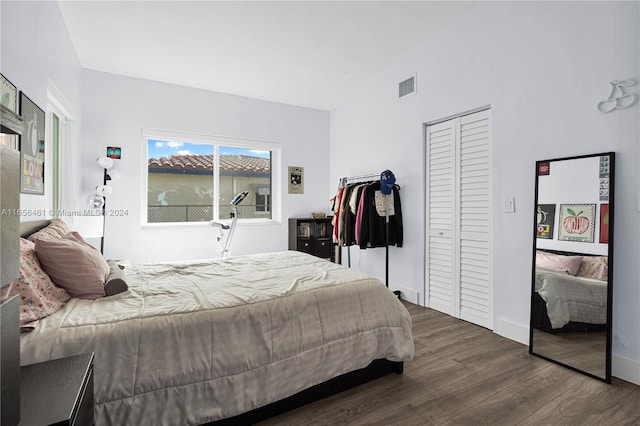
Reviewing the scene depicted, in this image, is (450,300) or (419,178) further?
(419,178)

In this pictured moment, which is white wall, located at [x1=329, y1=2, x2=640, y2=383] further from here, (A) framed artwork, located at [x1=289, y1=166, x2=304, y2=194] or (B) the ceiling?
(A) framed artwork, located at [x1=289, y1=166, x2=304, y2=194]

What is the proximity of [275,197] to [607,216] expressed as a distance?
3.96 meters

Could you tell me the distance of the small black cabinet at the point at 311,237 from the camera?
4828 mm

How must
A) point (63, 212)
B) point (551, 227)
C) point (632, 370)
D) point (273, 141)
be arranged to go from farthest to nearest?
point (273, 141) → point (63, 212) → point (551, 227) → point (632, 370)

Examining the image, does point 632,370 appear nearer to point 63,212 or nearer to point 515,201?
point 515,201

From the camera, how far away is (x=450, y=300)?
10.6ft

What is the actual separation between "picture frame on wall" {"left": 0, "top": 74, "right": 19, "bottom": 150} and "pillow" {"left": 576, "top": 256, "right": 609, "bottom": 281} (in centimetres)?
346

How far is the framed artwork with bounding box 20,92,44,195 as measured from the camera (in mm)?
1932

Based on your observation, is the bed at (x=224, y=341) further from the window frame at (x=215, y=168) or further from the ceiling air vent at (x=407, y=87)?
the ceiling air vent at (x=407, y=87)

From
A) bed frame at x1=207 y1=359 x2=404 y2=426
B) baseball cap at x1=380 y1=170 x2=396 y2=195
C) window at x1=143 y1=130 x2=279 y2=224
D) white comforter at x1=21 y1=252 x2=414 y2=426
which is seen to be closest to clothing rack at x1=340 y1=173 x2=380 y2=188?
baseball cap at x1=380 y1=170 x2=396 y2=195

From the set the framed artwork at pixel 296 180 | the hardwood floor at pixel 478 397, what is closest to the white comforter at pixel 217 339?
the hardwood floor at pixel 478 397

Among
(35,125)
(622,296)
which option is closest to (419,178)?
(622,296)

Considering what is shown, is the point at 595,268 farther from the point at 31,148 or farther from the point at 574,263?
the point at 31,148

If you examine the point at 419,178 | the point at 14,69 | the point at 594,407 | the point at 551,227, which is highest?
the point at 14,69
